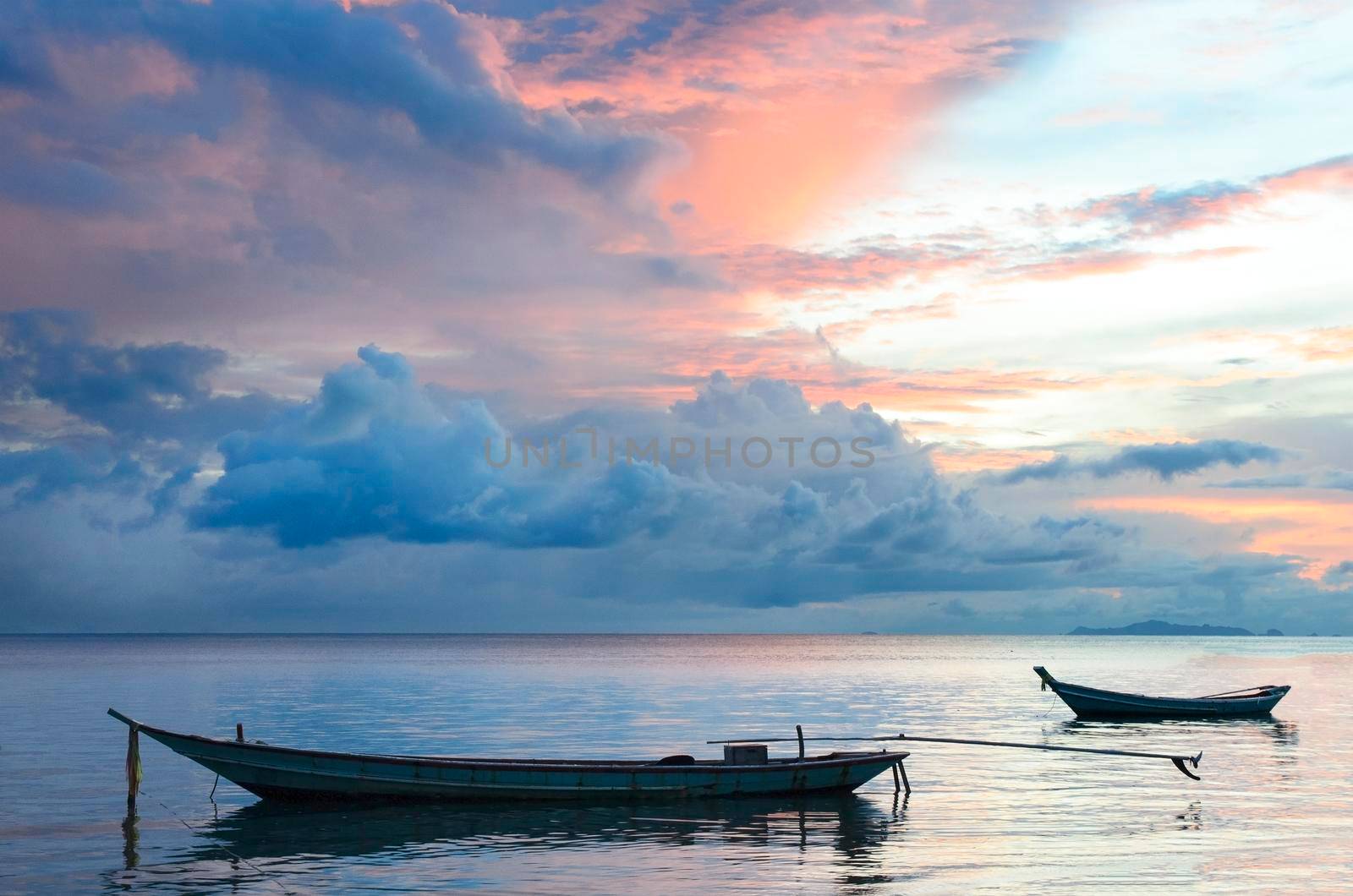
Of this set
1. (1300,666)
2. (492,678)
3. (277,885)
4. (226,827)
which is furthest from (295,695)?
(1300,666)

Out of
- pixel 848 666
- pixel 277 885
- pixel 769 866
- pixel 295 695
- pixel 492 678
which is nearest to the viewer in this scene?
pixel 277 885

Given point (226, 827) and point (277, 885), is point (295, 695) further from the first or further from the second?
point (277, 885)

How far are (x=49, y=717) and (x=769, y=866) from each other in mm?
53935

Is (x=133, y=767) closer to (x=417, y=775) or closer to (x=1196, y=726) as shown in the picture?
(x=417, y=775)

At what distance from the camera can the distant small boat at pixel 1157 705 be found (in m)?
61.2

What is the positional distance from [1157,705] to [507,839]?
44.4m

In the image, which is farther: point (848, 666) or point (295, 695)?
point (848, 666)

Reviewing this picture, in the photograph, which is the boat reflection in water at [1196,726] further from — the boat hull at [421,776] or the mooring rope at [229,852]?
the mooring rope at [229,852]

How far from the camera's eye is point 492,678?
114 metres

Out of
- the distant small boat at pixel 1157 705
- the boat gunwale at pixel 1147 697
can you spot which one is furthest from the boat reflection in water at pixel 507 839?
the distant small boat at pixel 1157 705

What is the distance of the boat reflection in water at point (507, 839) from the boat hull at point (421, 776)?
1.40 feet

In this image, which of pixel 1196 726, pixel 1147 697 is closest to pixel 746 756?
pixel 1196 726

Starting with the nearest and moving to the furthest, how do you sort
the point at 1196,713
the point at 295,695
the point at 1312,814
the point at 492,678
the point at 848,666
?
the point at 1312,814
the point at 1196,713
the point at 295,695
the point at 492,678
the point at 848,666

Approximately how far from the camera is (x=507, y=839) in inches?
1156
